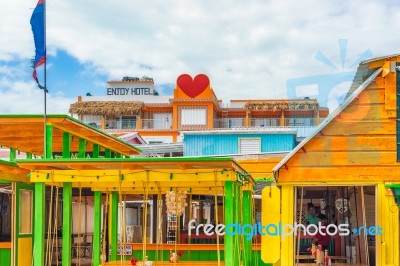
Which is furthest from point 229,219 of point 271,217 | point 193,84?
point 193,84

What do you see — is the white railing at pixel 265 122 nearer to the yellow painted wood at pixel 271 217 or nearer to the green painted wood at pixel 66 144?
the green painted wood at pixel 66 144

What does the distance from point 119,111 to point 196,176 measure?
121ft

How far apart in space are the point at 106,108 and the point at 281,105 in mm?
12638

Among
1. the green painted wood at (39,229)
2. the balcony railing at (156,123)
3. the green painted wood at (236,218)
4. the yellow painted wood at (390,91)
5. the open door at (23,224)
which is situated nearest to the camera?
the green painted wood at (39,229)

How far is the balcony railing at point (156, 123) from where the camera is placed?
4700 centimetres

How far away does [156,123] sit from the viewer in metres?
47.4

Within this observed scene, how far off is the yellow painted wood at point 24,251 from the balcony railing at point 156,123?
31842 mm

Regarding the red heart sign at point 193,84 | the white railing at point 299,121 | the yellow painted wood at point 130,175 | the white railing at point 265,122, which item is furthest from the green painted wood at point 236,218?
the white railing at point 265,122

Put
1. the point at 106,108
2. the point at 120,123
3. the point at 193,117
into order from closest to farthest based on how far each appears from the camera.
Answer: the point at 193,117
the point at 106,108
the point at 120,123

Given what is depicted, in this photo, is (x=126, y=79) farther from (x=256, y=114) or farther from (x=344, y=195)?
(x=344, y=195)

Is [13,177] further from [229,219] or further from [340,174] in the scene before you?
[340,174]

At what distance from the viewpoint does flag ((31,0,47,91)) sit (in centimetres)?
1527

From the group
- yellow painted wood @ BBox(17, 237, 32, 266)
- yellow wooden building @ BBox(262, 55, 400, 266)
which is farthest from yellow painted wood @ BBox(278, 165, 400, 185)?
yellow painted wood @ BBox(17, 237, 32, 266)

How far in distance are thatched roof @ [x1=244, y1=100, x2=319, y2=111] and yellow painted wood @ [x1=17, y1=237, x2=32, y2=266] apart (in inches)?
1287
